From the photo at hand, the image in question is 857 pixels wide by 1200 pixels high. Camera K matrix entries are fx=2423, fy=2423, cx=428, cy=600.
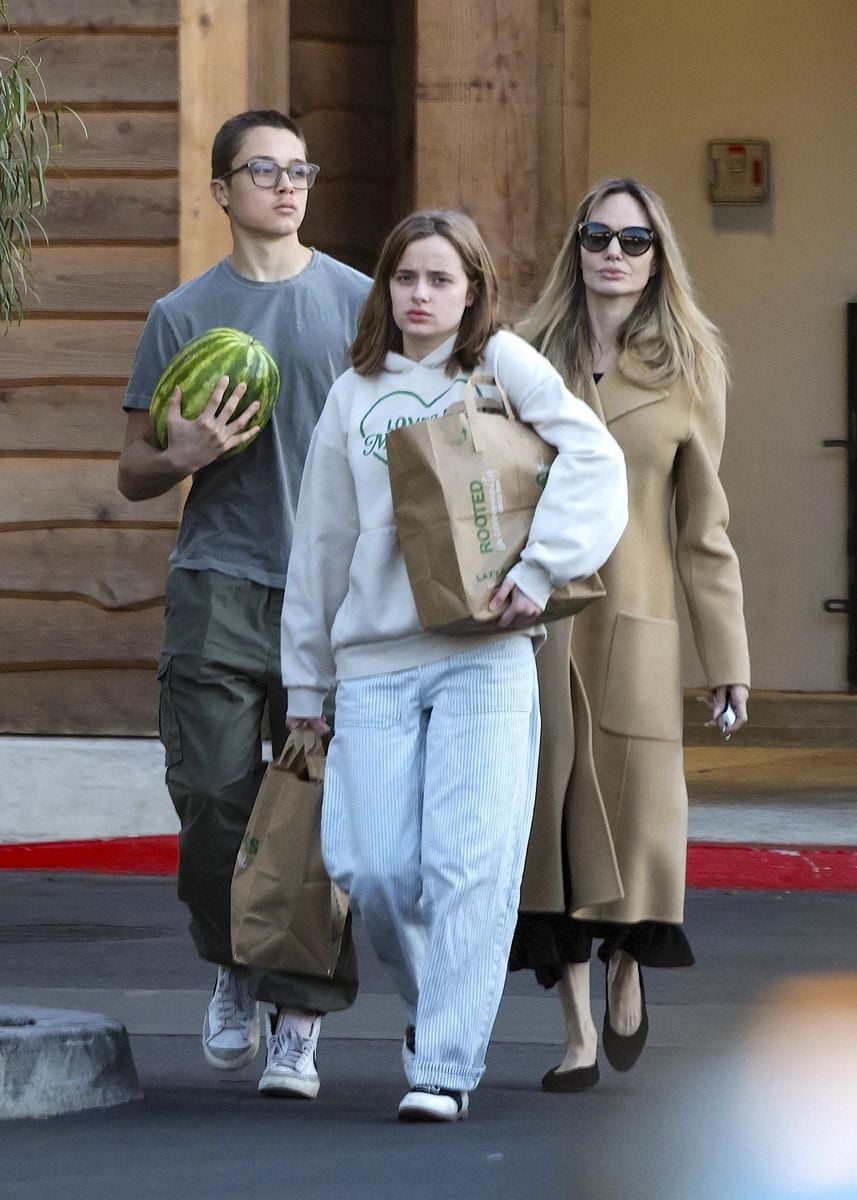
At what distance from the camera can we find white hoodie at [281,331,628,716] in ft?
14.5

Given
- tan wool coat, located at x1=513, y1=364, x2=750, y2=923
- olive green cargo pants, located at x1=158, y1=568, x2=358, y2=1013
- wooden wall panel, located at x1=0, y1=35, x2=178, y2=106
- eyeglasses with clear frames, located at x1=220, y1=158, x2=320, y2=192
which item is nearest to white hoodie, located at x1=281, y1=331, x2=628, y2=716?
olive green cargo pants, located at x1=158, y1=568, x2=358, y2=1013

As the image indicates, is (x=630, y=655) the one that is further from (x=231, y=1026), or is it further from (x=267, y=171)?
(x=267, y=171)

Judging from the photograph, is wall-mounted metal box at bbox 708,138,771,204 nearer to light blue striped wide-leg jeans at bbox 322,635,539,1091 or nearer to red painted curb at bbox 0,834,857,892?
red painted curb at bbox 0,834,857,892

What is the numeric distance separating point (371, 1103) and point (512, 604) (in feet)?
3.67

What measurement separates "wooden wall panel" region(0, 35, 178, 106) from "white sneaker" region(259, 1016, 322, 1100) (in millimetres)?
5123

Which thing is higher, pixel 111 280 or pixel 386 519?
pixel 111 280

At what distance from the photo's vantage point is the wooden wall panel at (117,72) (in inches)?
359

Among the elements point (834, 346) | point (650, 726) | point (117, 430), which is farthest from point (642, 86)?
point (650, 726)

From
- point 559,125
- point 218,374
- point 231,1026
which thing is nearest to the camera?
point 218,374

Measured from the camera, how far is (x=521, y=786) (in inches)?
177

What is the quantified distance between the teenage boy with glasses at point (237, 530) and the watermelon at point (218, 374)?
0.04 m

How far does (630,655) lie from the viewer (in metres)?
4.98

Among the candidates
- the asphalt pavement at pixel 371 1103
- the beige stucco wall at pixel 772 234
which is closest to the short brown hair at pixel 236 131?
the asphalt pavement at pixel 371 1103

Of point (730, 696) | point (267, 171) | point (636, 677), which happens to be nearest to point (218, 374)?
point (267, 171)
